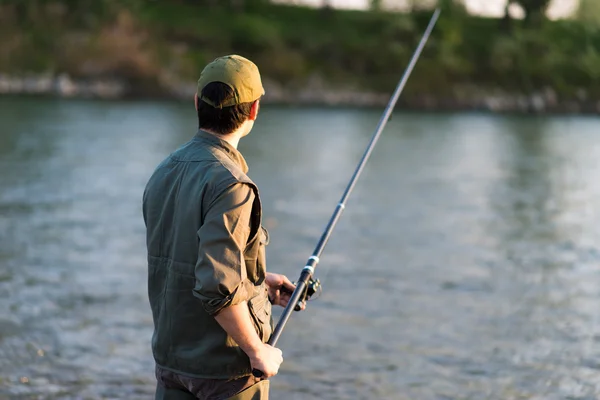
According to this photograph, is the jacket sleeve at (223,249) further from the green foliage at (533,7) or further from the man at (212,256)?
the green foliage at (533,7)

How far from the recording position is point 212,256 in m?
2.98

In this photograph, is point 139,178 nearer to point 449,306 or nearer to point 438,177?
point 438,177

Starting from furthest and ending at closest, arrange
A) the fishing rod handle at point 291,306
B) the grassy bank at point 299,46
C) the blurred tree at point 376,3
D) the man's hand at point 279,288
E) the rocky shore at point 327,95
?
the blurred tree at point 376,3 → the grassy bank at point 299,46 → the rocky shore at point 327,95 → the man's hand at point 279,288 → the fishing rod handle at point 291,306

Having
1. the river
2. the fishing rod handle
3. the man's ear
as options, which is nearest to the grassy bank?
the river

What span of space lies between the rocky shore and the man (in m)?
57.8

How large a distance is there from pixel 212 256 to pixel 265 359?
1.40 feet

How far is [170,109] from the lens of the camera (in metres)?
50.3

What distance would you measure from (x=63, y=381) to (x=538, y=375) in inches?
136

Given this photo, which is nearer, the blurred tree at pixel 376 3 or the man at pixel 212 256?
the man at pixel 212 256

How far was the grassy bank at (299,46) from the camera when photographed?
6875 cm

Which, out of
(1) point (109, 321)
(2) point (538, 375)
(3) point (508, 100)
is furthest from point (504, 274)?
(3) point (508, 100)

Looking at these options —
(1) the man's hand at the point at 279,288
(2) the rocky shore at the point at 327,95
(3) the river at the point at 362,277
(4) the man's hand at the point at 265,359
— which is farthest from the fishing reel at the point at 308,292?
(2) the rocky shore at the point at 327,95

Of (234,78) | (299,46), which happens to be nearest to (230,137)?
(234,78)

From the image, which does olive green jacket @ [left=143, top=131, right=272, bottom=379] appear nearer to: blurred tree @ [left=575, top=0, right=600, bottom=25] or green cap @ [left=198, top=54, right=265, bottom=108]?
green cap @ [left=198, top=54, right=265, bottom=108]
